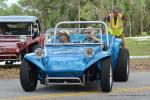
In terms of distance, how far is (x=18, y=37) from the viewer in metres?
17.7

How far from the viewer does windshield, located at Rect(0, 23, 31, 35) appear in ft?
59.2

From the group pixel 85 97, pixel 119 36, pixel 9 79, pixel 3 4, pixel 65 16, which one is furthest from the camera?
pixel 3 4

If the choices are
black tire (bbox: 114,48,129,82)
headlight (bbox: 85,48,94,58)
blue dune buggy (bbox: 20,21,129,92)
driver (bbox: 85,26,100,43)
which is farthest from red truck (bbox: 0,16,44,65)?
headlight (bbox: 85,48,94,58)

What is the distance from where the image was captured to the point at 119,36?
47.2ft

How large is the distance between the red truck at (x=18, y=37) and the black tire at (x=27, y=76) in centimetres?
585

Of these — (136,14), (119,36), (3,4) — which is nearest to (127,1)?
(136,14)

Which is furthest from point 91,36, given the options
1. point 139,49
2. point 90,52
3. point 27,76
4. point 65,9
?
point 65,9

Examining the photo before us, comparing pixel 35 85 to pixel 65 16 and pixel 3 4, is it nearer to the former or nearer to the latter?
pixel 65 16

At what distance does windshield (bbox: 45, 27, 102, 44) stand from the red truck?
464 cm

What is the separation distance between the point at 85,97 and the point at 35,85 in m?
1.55

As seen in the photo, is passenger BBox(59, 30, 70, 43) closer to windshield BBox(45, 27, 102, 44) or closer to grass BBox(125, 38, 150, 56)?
windshield BBox(45, 27, 102, 44)

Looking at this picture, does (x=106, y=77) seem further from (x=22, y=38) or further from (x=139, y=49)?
(x=139, y=49)

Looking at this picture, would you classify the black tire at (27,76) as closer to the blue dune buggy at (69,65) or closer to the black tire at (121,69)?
the blue dune buggy at (69,65)

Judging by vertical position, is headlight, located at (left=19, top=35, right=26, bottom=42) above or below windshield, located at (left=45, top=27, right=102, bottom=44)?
below
